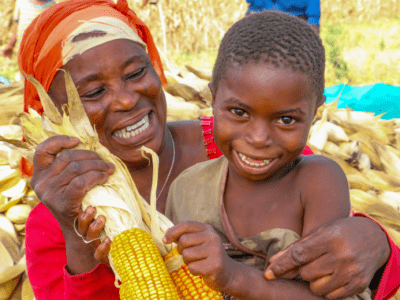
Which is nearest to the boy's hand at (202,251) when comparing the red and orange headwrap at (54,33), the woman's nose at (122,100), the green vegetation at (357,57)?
the woman's nose at (122,100)

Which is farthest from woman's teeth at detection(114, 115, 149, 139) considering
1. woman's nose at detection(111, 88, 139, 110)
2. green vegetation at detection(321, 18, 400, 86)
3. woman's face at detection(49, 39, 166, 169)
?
green vegetation at detection(321, 18, 400, 86)

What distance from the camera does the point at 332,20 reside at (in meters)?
11.1

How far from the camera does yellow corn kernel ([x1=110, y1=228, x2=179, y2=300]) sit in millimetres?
1369

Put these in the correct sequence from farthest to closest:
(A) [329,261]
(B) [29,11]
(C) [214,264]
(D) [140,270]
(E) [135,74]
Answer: (B) [29,11] → (E) [135,74] → (D) [140,270] → (A) [329,261] → (C) [214,264]

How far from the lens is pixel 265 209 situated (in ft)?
5.06

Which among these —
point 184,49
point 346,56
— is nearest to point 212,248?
point 346,56

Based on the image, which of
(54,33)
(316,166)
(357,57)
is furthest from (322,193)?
(357,57)

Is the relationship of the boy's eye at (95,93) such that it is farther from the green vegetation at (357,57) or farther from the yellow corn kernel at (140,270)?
the green vegetation at (357,57)

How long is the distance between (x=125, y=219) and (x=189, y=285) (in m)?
0.36

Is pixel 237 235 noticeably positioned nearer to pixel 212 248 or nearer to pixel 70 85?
pixel 212 248

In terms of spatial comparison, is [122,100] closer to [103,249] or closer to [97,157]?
[97,157]

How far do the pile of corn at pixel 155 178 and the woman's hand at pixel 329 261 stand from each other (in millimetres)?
336

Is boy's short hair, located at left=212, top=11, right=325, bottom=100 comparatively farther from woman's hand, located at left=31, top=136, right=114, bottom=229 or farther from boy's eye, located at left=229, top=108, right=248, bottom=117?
woman's hand, located at left=31, top=136, right=114, bottom=229

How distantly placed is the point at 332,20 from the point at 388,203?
9.09 m
